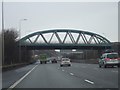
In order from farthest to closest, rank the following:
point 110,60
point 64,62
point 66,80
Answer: point 64,62, point 110,60, point 66,80

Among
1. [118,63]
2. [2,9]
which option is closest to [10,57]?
[2,9]

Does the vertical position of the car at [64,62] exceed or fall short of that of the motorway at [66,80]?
it falls short

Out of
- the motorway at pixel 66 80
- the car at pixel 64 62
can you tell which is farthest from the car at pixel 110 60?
the car at pixel 64 62

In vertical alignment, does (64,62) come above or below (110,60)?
below

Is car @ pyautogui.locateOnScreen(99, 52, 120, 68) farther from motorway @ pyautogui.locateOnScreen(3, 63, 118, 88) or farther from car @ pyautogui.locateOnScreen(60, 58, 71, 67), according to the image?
car @ pyautogui.locateOnScreen(60, 58, 71, 67)

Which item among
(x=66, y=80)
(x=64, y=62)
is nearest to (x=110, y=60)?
(x=64, y=62)

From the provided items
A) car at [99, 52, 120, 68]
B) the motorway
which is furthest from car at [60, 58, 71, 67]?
the motorway

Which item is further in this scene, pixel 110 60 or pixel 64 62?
pixel 64 62

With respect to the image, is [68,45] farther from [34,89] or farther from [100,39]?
[34,89]

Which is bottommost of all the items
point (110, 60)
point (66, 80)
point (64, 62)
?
point (64, 62)

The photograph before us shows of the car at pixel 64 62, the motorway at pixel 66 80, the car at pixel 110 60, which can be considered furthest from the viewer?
the car at pixel 64 62

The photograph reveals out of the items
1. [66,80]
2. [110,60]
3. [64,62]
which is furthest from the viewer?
[64,62]

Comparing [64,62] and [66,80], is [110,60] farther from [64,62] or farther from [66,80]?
[66,80]

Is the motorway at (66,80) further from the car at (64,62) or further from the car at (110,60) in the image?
the car at (64,62)
